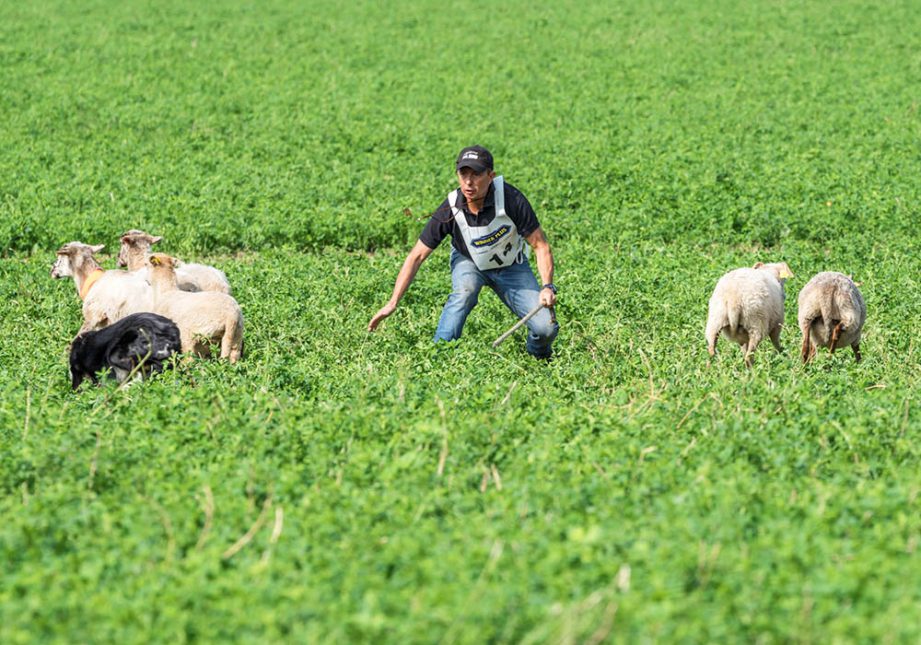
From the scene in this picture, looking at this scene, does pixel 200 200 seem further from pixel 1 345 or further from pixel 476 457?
pixel 476 457

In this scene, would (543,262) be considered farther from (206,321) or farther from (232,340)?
(206,321)

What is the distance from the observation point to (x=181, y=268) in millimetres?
10719

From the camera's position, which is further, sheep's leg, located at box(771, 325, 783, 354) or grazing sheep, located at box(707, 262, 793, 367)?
sheep's leg, located at box(771, 325, 783, 354)

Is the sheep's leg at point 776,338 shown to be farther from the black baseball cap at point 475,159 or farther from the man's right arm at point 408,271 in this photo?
the man's right arm at point 408,271

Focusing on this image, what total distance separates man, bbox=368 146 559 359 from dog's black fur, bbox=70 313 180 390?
1780 millimetres

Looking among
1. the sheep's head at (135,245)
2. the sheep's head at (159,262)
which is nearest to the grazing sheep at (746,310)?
the sheep's head at (159,262)

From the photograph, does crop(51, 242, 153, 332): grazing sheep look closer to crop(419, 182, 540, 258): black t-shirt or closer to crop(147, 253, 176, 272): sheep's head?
crop(147, 253, 176, 272): sheep's head

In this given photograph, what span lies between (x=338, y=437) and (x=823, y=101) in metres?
18.2

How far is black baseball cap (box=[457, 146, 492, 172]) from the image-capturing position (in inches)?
352

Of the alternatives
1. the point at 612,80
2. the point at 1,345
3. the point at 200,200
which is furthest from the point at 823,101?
the point at 1,345

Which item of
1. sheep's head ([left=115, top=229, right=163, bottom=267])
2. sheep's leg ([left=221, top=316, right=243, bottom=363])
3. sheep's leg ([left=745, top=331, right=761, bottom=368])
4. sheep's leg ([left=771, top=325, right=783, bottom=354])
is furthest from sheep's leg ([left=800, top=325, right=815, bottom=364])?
sheep's head ([left=115, top=229, right=163, bottom=267])

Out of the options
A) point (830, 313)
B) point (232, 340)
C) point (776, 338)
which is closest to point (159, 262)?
point (232, 340)

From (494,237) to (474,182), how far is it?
24.7 inches

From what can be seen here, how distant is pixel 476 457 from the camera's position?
6.67m
